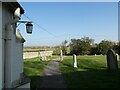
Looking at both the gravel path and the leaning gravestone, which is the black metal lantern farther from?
the leaning gravestone

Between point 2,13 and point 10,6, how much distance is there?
892 millimetres

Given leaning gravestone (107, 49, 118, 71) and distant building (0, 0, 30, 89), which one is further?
leaning gravestone (107, 49, 118, 71)

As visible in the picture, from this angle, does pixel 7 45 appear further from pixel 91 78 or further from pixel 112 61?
pixel 112 61

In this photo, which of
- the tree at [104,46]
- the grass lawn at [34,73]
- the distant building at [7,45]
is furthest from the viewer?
the tree at [104,46]

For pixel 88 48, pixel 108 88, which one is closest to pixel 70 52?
pixel 88 48

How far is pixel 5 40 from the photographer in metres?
10.0

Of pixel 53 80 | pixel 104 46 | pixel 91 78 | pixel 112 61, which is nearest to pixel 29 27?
pixel 53 80

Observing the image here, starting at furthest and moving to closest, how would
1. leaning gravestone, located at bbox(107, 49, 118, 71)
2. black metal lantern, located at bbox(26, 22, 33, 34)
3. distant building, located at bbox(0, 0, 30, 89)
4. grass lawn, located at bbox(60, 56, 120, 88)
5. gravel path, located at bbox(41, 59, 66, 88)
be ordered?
1. leaning gravestone, located at bbox(107, 49, 118, 71)
2. grass lawn, located at bbox(60, 56, 120, 88)
3. gravel path, located at bbox(41, 59, 66, 88)
4. black metal lantern, located at bbox(26, 22, 33, 34)
5. distant building, located at bbox(0, 0, 30, 89)

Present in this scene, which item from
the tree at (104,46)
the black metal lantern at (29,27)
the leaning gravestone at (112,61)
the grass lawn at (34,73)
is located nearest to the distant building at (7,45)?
the black metal lantern at (29,27)

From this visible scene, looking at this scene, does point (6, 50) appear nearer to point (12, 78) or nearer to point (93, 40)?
point (12, 78)

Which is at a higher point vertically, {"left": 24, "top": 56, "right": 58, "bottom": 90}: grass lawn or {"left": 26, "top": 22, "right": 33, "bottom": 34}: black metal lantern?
{"left": 26, "top": 22, "right": 33, "bottom": 34}: black metal lantern

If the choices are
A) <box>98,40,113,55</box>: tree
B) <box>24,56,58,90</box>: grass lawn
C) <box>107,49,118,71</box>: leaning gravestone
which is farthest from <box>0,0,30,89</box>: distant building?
<box>98,40,113,55</box>: tree

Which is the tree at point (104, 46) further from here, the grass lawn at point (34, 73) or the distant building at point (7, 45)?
the distant building at point (7, 45)

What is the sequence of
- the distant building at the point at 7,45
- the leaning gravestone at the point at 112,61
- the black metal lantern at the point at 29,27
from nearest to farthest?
the distant building at the point at 7,45, the black metal lantern at the point at 29,27, the leaning gravestone at the point at 112,61
